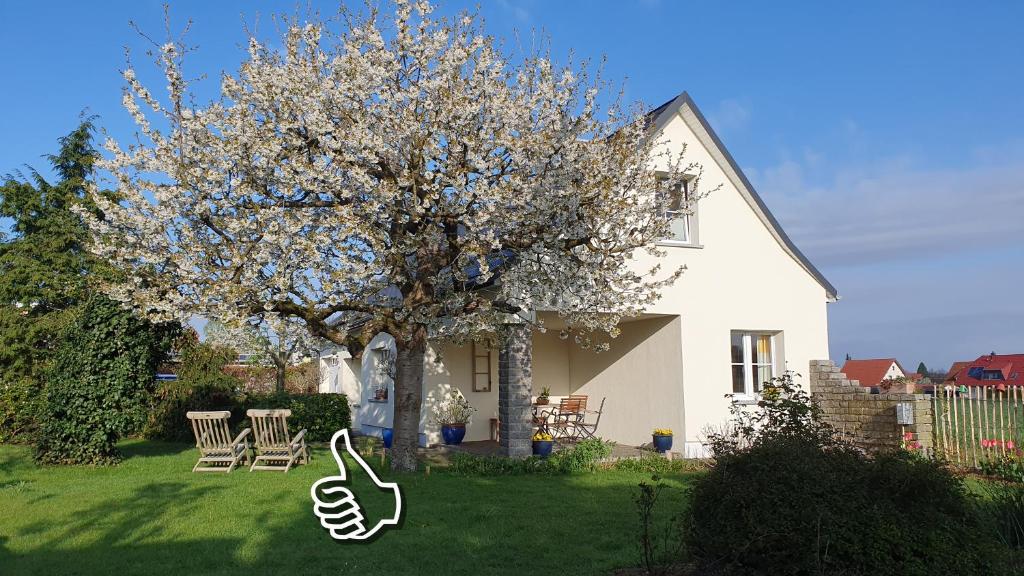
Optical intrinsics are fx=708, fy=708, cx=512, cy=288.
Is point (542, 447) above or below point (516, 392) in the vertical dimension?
below

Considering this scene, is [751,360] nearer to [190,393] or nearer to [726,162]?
[726,162]

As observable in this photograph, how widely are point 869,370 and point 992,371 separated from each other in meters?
6.55

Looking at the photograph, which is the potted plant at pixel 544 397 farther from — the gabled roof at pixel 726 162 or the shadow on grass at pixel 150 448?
the shadow on grass at pixel 150 448

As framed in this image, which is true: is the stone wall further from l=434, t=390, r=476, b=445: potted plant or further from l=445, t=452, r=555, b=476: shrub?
l=434, t=390, r=476, b=445: potted plant

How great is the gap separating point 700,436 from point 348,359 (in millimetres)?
12384

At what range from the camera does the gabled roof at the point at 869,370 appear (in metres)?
43.6

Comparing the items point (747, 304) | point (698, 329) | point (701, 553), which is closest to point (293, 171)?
point (701, 553)

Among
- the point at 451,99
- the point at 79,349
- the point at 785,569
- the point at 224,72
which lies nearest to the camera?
the point at 785,569

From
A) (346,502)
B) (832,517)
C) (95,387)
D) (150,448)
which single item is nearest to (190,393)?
(150,448)

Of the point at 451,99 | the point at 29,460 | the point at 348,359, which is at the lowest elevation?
the point at 29,460

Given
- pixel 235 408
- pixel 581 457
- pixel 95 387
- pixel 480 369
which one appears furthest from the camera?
pixel 235 408

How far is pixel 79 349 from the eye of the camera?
11812 millimetres

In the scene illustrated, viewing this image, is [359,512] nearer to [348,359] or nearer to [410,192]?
[410,192]

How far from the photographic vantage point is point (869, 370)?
149 ft
